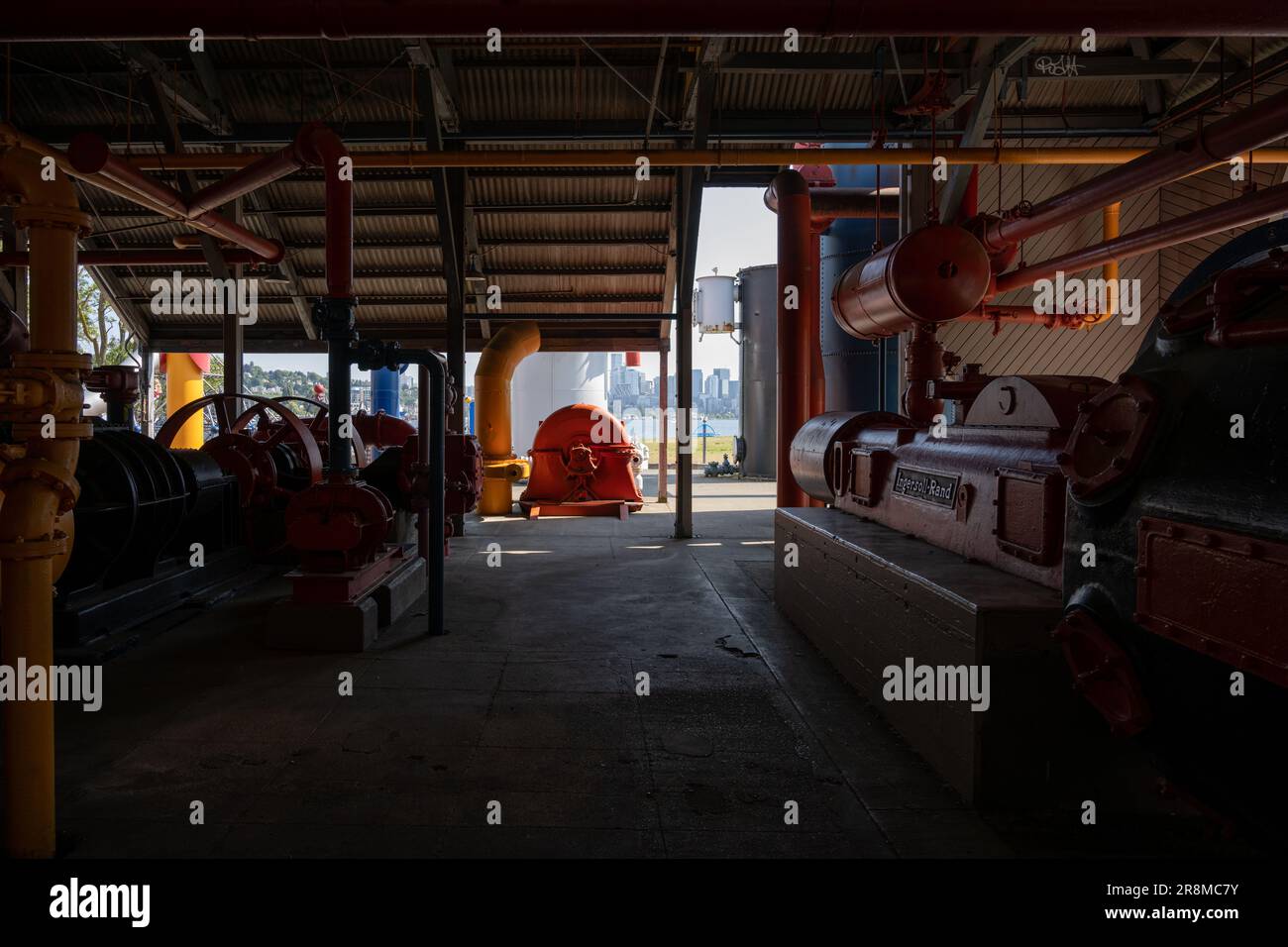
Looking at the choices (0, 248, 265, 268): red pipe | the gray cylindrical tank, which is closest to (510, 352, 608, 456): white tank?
the gray cylindrical tank

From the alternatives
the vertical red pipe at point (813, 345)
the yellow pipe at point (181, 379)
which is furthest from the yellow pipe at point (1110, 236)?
the yellow pipe at point (181, 379)

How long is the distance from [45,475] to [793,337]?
6641 millimetres

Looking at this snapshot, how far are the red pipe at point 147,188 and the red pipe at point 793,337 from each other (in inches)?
225

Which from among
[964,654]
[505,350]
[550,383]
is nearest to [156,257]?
[505,350]

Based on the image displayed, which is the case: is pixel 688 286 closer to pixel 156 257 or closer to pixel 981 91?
pixel 981 91

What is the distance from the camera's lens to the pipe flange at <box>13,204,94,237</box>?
260 cm

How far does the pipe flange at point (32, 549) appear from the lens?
2.42 metres

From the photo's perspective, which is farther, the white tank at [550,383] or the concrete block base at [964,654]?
the white tank at [550,383]

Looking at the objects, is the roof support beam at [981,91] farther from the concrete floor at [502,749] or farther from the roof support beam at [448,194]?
the roof support beam at [448,194]

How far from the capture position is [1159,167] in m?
5.29

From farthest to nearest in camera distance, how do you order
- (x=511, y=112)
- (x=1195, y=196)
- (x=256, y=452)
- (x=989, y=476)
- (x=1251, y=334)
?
(x=1195, y=196) → (x=511, y=112) → (x=256, y=452) → (x=989, y=476) → (x=1251, y=334)

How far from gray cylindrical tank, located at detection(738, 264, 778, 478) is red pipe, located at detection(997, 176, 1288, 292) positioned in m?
10.9

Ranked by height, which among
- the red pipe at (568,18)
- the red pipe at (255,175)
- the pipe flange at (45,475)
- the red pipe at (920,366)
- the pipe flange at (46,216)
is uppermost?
the red pipe at (255,175)
